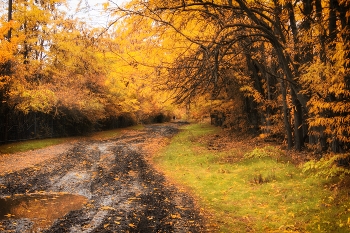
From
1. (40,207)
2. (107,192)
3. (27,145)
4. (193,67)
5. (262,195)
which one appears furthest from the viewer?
(27,145)

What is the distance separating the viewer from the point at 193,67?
310 inches

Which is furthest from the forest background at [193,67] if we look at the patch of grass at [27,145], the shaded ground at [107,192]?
the shaded ground at [107,192]

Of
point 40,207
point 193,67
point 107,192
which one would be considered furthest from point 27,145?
point 193,67

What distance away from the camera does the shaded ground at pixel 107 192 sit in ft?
23.1

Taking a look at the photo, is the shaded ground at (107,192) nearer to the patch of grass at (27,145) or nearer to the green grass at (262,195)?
the green grass at (262,195)

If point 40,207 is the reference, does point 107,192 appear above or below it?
below

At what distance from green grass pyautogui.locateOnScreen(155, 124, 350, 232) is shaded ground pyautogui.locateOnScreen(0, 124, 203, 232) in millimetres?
834

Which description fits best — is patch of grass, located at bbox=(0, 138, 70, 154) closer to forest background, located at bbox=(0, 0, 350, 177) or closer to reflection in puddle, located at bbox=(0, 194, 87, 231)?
forest background, located at bbox=(0, 0, 350, 177)

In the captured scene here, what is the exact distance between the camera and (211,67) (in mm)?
7723

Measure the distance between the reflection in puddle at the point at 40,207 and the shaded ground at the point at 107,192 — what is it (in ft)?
0.61

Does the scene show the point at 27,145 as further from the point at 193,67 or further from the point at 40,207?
the point at 193,67

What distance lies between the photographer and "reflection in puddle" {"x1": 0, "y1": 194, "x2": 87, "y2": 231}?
294 inches

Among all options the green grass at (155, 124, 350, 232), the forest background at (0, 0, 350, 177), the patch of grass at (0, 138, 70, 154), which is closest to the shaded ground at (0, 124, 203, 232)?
the green grass at (155, 124, 350, 232)

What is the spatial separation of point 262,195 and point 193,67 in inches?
180
